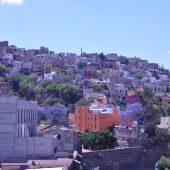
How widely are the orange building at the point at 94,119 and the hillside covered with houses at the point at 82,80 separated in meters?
3.89

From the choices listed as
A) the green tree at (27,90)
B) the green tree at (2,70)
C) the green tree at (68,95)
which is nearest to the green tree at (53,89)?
the green tree at (68,95)

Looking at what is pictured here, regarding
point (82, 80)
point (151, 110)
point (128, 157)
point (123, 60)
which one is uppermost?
point (123, 60)

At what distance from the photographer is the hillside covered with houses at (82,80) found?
7991cm

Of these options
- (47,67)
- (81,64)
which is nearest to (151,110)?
(47,67)

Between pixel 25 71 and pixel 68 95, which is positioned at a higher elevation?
pixel 25 71

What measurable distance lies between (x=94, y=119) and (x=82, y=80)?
44.5m

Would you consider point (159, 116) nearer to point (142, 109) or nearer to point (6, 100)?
point (142, 109)

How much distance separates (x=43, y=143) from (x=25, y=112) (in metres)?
4.47

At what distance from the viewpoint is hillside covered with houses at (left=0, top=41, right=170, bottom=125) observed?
262 feet

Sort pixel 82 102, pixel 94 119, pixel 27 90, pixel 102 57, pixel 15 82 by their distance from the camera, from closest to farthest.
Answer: pixel 94 119 < pixel 82 102 < pixel 27 90 < pixel 15 82 < pixel 102 57

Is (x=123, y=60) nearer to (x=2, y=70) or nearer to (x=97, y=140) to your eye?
(x=2, y=70)

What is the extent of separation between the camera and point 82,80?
102 metres

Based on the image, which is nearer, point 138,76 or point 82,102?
point 82,102

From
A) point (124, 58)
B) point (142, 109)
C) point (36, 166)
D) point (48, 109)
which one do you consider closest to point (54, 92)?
point (48, 109)
